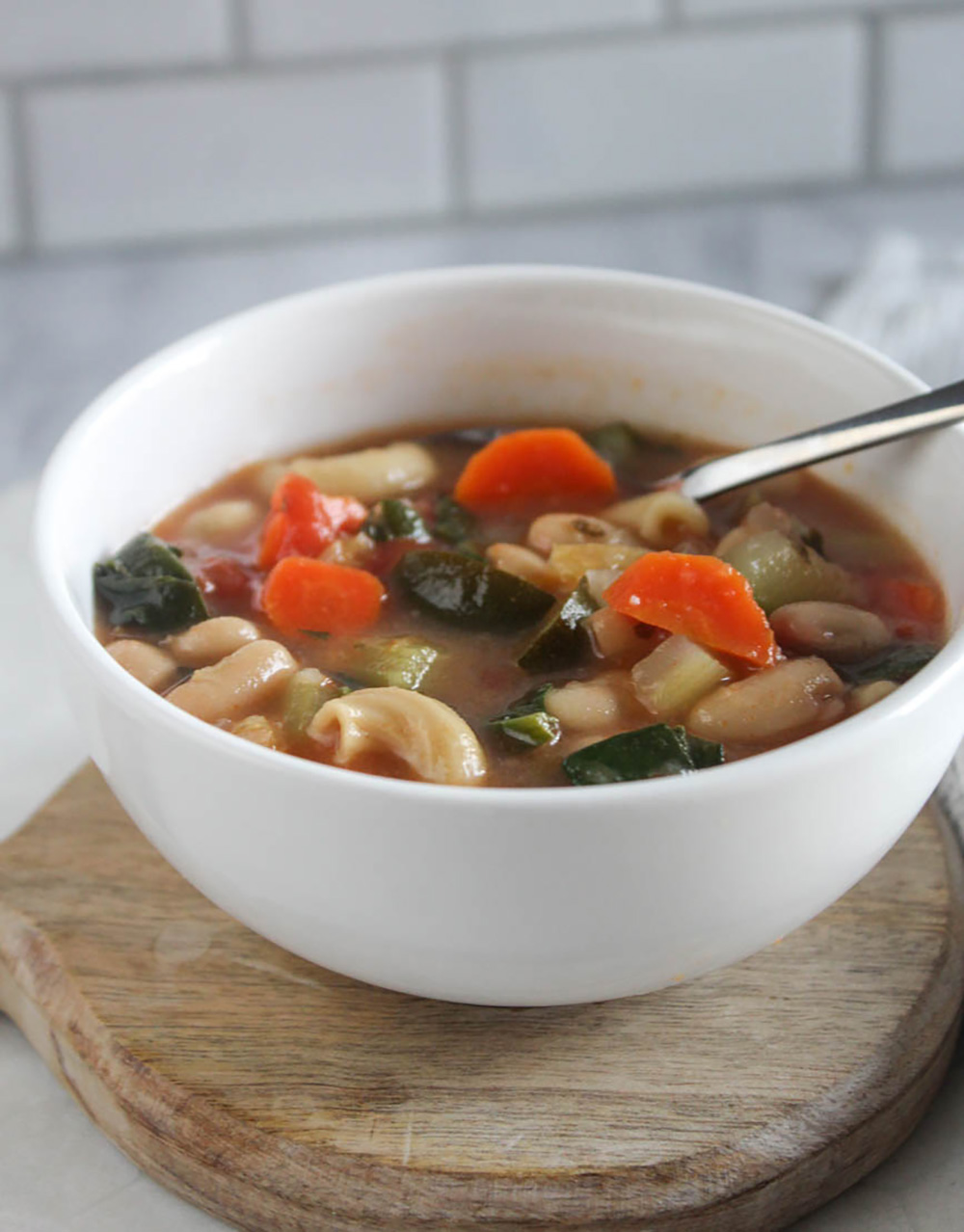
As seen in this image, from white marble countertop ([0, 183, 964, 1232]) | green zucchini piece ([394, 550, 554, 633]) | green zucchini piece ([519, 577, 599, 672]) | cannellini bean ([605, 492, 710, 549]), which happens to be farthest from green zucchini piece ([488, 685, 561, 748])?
white marble countertop ([0, 183, 964, 1232])

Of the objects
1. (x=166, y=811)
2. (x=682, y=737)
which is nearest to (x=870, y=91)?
(x=682, y=737)

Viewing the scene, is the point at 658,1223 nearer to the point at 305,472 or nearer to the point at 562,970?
the point at 562,970

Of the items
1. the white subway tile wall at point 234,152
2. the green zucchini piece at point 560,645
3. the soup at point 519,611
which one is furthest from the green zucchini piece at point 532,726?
the white subway tile wall at point 234,152

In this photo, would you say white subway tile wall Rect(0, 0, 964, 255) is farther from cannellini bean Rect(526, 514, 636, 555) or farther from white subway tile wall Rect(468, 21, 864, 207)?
cannellini bean Rect(526, 514, 636, 555)

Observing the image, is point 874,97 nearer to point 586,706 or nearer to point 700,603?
point 700,603

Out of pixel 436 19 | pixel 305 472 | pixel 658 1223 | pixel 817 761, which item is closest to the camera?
pixel 817 761

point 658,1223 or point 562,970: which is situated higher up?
point 562,970

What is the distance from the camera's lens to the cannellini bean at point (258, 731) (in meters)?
1.67

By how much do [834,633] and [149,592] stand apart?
827 mm

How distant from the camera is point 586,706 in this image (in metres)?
1.69

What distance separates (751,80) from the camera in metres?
4.07

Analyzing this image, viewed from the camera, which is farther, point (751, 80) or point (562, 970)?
point (751, 80)

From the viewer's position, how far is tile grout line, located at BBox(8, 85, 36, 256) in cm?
385

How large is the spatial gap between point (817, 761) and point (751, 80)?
314cm
